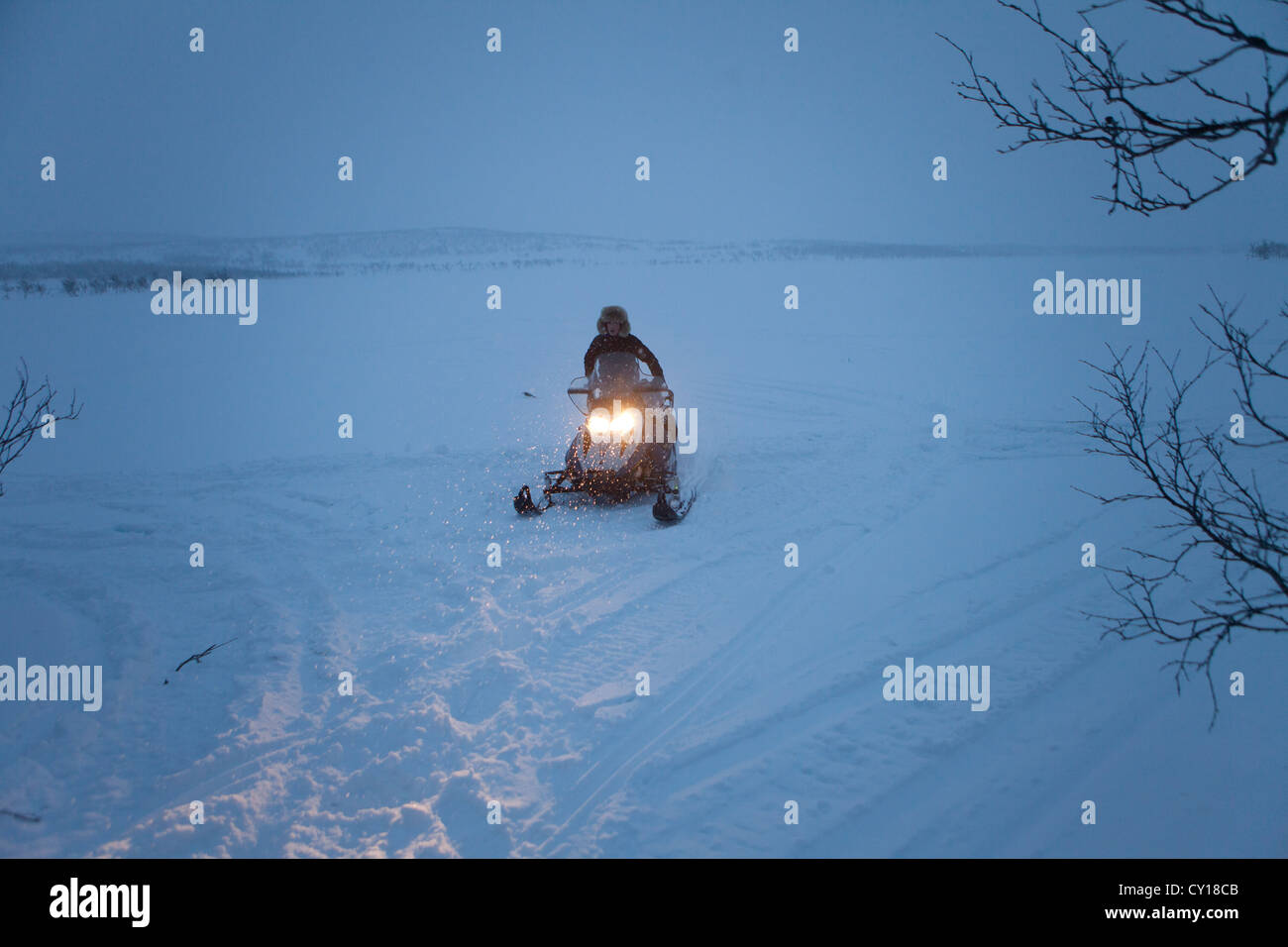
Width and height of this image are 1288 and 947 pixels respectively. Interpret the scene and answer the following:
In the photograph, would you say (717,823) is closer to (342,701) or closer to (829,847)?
(829,847)

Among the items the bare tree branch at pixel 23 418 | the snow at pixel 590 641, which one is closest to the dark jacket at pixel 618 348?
the snow at pixel 590 641

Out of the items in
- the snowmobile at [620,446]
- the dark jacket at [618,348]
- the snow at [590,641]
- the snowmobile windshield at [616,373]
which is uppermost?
the dark jacket at [618,348]

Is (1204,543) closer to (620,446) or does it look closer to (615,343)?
(620,446)

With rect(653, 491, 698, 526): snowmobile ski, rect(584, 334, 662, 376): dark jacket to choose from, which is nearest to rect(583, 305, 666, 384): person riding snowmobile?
rect(584, 334, 662, 376): dark jacket

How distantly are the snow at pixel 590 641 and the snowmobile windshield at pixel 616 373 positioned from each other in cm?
138

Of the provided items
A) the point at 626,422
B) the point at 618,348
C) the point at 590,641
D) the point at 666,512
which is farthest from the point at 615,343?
the point at 590,641

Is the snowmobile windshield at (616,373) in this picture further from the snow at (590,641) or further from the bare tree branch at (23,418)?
the bare tree branch at (23,418)

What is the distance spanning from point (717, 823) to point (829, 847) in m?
0.52

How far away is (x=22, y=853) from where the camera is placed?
2.89 meters

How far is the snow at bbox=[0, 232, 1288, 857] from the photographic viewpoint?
3.02m

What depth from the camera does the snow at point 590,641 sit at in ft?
9.91

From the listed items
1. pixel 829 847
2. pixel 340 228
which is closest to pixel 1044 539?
pixel 829 847

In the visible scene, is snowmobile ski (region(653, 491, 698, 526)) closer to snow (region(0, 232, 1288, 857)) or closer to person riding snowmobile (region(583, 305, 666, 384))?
snow (region(0, 232, 1288, 857))

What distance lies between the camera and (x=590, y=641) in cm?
449
